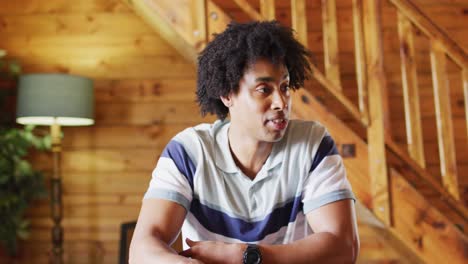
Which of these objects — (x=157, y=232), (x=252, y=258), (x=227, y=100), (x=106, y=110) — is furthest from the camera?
(x=106, y=110)

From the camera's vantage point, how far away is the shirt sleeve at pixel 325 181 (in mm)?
1342

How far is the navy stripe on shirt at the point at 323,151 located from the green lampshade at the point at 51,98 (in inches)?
67.6

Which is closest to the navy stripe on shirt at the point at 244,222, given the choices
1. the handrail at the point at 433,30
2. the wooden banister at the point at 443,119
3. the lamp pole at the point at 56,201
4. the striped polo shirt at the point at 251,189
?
the striped polo shirt at the point at 251,189

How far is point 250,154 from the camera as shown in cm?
146

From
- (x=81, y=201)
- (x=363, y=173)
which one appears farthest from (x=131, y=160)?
(x=363, y=173)

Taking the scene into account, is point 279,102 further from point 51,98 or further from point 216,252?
point 51,98

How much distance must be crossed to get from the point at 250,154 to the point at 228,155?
0.22 feet

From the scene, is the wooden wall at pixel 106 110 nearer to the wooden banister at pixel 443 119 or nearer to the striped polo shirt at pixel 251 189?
the wooden banister at pixel 443 119

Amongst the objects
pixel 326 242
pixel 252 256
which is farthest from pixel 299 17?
pixel 252 256

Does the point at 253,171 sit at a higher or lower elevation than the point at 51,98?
lower

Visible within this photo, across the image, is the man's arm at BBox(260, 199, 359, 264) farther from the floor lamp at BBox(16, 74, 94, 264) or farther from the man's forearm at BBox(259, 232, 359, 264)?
the floor lamp at BBox(16, 74, 94, 264)

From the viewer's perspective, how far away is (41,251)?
3.14m

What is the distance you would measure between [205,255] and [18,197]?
2030 millimetres

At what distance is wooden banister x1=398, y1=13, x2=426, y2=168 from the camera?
2.25m
